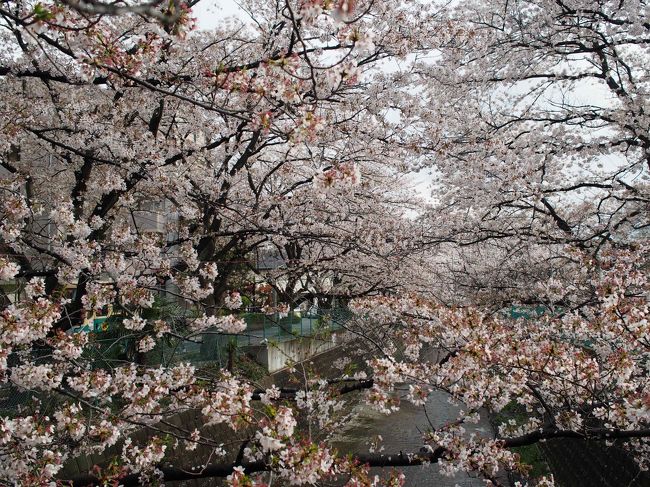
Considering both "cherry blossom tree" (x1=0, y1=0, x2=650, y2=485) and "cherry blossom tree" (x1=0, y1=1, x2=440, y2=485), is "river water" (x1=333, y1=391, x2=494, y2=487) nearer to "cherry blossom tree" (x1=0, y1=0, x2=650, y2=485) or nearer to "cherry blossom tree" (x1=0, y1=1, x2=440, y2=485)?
"cherry blossom tree" (x1=0, y1=0, x2=650, y2=485)

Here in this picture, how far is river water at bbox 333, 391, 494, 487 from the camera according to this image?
1174 centimetres

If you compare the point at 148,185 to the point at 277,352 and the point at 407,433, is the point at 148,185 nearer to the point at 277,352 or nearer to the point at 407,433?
the point at 277,352

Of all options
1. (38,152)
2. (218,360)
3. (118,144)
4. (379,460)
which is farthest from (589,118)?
Result: (38,152)

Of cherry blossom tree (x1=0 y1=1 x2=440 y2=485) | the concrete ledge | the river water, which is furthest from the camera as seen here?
the concrete ledge

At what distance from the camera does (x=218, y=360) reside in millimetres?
11594

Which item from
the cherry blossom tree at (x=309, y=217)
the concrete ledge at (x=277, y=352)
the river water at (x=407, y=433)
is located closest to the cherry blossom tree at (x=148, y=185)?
the cherry blossom tree at (x=309, y=217)

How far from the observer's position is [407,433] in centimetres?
1562

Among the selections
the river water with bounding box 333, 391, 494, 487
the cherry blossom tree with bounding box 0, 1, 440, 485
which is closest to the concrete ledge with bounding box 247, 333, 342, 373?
the river water with bounding box 333, 391, 494, 487

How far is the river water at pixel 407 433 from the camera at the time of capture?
1174 cm

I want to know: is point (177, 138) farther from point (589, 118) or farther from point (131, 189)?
point (589, 118)

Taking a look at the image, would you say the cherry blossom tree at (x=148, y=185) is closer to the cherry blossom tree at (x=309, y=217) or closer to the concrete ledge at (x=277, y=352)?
the cherry blossom tree at (x=309, y=217)

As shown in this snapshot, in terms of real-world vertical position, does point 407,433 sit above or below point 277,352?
below

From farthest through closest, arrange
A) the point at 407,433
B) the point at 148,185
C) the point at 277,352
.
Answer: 1. the point at 407,433
2. the point at 277,352
3. the point at 148,185

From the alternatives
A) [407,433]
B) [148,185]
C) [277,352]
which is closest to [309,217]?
[148,185]
